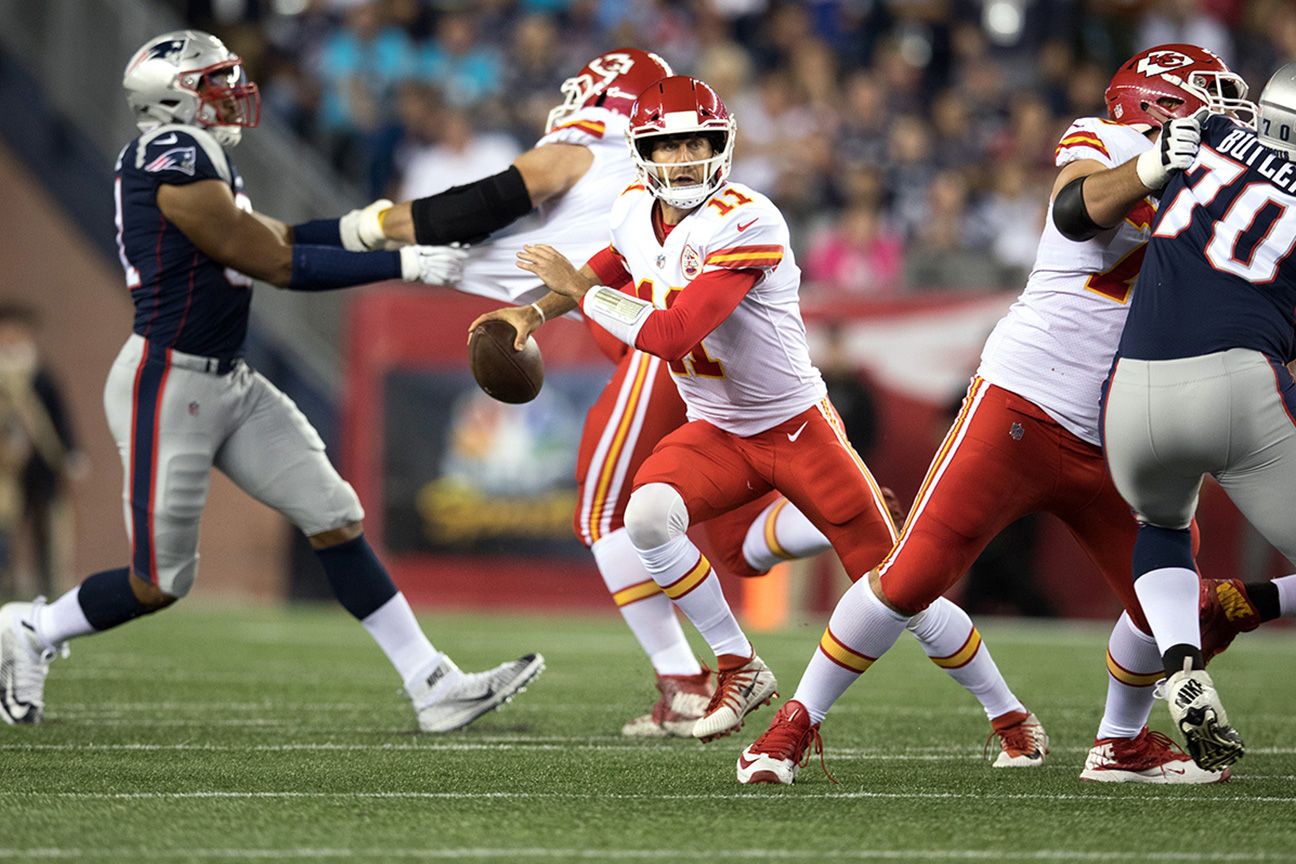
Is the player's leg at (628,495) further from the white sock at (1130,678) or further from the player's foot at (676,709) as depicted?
the white sock at (1130,678)

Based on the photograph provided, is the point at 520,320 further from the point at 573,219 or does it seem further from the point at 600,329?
the point at 573,219

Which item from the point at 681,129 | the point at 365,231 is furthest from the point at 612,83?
the point at 681,129

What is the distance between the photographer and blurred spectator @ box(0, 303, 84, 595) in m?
11.1

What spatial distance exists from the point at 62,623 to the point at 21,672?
0.19m

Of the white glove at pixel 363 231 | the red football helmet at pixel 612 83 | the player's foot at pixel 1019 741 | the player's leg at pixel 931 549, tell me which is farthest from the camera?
the red football helmet at pixel 612 83

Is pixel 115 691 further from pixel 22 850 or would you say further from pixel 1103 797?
pixel 1103 797

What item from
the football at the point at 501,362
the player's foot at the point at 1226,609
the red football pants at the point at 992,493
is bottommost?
the player's foot at the point at 1226,609

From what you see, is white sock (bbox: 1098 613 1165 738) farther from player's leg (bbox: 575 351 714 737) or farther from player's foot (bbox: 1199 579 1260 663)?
player's leg (bbox: 575 351 714 737)

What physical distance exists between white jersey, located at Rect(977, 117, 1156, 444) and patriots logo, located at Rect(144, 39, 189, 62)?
2591mm

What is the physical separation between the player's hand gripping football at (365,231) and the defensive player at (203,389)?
6 cm

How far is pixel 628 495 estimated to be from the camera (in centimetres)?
560

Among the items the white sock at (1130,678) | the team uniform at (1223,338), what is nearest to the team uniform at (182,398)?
the white sock at (1130,678)

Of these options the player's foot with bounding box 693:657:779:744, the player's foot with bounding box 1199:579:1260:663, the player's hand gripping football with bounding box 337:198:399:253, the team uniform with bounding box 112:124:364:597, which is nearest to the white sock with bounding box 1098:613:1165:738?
the player's foot with bounding box 1199:579:1260:663

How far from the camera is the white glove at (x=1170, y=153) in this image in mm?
3982
